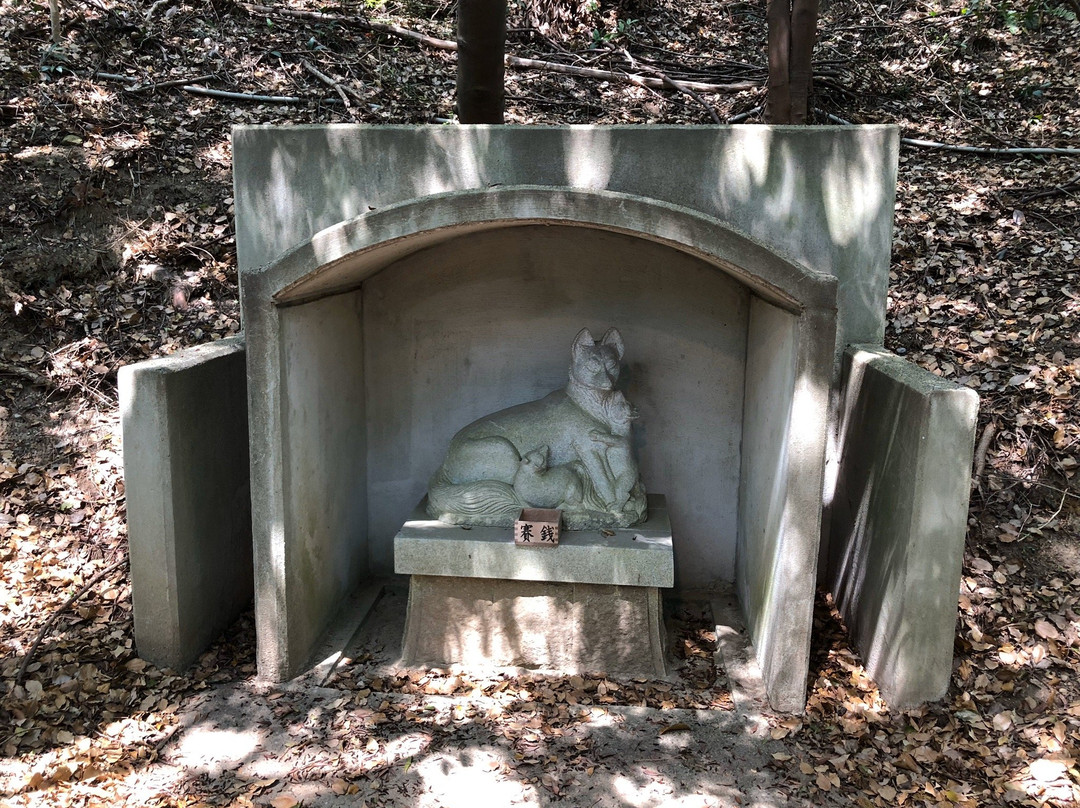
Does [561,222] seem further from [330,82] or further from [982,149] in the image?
[982,149]

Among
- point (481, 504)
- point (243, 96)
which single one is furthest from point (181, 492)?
point (243, 96)

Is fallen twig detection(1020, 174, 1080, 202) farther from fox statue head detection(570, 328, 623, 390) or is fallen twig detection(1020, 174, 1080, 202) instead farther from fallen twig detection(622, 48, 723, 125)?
fox statue head detection(570, 328, 623, 390)

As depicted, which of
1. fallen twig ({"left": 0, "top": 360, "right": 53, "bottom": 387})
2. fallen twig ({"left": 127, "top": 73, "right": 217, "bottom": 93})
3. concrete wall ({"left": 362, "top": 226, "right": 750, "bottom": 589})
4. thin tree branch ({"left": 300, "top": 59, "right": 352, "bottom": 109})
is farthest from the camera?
thin tree branch ({"left": 300, "top": 59, "right": 352, "bottom": 109})

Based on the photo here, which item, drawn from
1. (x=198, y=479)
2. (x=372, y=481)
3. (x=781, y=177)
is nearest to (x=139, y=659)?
(x=198, y=479)

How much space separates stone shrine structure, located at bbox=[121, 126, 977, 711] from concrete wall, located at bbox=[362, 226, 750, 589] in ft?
0.05

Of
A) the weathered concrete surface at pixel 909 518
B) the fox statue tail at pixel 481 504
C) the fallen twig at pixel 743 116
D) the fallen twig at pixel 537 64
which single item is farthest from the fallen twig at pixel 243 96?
the weathered concrete surface at pixel 909 518

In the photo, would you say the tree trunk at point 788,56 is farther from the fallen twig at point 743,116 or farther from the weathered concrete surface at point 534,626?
the weathered concrete surface at point 534,626

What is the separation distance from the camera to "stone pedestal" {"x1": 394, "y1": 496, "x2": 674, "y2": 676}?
486cm

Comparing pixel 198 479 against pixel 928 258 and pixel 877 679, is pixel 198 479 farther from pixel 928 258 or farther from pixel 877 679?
pixel 928 258

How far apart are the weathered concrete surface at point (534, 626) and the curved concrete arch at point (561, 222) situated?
1883 mm

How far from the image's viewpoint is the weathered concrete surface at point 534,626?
16.3 ft

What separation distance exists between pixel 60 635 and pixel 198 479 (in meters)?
1.30

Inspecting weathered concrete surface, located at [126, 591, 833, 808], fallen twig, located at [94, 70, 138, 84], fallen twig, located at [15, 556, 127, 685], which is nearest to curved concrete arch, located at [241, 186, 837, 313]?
weathered concrete surface, located at [126, 591, 833, 808]

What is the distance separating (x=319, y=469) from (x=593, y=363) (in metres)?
1.78
